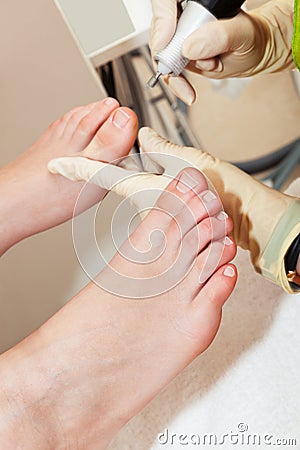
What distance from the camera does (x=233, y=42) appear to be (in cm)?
82

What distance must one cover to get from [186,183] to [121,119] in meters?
0.16

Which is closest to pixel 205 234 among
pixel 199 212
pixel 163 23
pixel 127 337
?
pixel 199 212

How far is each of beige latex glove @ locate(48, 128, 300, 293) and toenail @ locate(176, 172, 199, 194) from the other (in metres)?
0.02

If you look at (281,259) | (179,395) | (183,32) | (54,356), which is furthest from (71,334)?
(183,32)

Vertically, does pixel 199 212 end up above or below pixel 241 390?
above

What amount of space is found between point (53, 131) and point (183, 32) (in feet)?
0.91

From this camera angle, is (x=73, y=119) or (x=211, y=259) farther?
(x=73, y=119)

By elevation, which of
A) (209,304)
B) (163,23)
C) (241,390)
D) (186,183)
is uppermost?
(163,23)

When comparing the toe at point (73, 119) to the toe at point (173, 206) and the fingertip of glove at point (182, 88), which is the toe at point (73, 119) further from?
the toe at point (173, 206)

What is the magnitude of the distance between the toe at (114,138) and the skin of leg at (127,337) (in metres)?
0.11

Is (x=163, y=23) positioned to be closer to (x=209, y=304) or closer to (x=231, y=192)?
(x=231, y=192)

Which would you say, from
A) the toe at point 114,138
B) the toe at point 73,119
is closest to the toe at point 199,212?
the toe at point 114,138

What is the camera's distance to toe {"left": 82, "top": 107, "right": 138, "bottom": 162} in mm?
820

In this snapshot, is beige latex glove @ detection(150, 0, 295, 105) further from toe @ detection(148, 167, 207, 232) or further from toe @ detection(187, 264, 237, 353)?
toe @ detection(187, 264, 237, 353)
